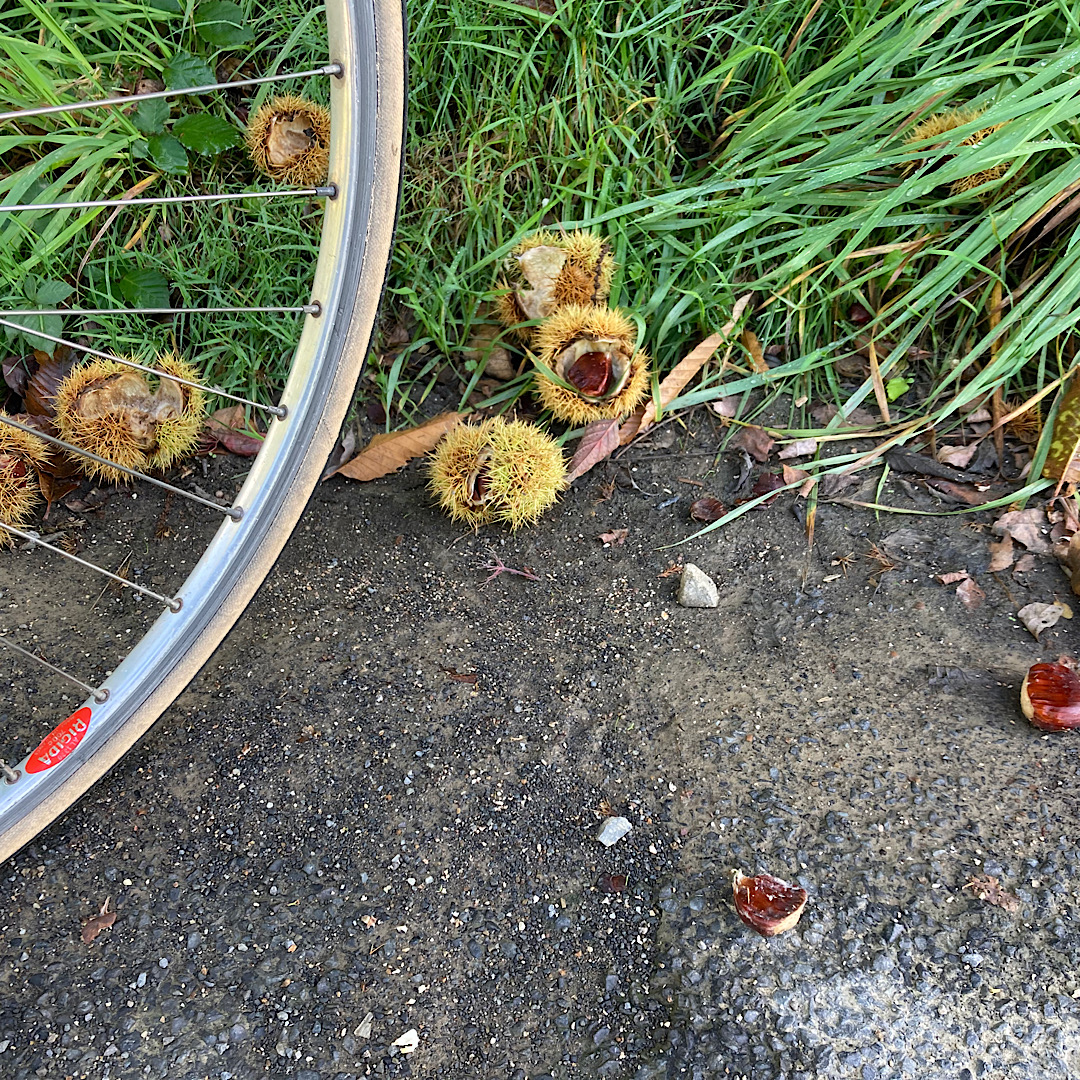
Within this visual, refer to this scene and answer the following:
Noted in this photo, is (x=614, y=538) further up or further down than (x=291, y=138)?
further down

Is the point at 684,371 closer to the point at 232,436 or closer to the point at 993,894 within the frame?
the point at 232,436

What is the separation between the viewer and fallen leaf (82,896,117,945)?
1510 millimetres

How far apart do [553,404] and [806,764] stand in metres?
0.96

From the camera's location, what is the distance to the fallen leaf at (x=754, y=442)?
87.4 inches

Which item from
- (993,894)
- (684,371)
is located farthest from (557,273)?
(993,894)

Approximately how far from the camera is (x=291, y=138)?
83.4 inches

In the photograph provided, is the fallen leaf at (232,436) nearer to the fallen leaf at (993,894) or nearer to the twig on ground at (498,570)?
the twig on ground at (498,570)

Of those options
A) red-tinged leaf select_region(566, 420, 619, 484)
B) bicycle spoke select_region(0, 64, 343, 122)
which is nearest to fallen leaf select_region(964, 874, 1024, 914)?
red-tinged leaf select_region(566, 420, 619, 484)

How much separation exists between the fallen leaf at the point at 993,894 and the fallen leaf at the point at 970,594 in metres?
0.63

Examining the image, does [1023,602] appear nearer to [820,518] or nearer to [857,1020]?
[820,518]

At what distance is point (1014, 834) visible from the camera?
154cm

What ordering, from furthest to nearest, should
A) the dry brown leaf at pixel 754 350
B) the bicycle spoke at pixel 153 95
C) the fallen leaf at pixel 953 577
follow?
the dry brown leaf at pixel 754 350 → the fallen leaf at pixel 953 577 → the bicycle spoke at pixel 153 95

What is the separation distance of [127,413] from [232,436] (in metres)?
0.33

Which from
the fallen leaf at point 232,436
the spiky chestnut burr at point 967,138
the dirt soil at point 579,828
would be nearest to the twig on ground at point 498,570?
the dirt soil at point 579,828
